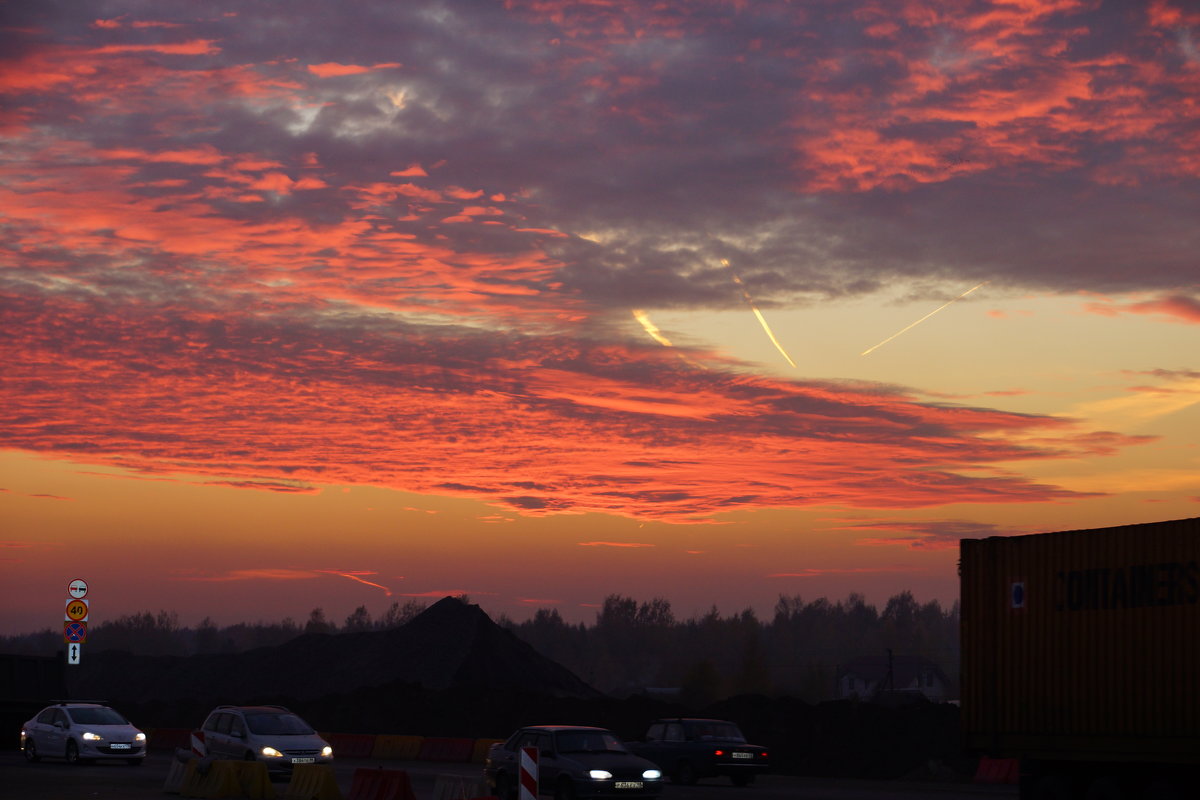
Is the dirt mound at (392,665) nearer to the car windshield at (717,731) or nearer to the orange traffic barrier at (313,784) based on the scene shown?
the car windshield at (717,731)

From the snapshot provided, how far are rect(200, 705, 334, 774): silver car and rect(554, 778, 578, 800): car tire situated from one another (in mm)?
6659

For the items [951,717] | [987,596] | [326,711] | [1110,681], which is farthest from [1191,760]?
[326,711]

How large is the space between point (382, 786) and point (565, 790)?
3261 mm

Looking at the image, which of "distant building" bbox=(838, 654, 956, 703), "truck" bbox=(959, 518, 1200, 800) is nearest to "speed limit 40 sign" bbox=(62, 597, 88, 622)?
"truck" bbox=(959, 518, 1200, 800)

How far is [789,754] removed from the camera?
4731cm

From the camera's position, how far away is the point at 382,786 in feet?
79.6

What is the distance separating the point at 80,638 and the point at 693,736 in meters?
19.6

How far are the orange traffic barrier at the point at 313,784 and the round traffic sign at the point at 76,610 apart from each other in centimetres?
1905

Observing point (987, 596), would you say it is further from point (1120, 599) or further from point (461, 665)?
point (461, 665)

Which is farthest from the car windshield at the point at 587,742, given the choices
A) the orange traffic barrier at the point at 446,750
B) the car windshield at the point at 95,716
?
the orange traffic barrier at the point at 446,750

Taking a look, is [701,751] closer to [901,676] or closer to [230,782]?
[230,782]

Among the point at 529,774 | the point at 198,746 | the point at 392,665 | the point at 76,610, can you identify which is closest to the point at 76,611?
the point at 76,610

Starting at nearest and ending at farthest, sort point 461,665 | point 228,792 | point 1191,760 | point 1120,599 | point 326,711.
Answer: point 1191,760 < point 1120,599 < point 228,792 < point 326,711 < point 461,665

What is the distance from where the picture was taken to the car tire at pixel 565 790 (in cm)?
2519
